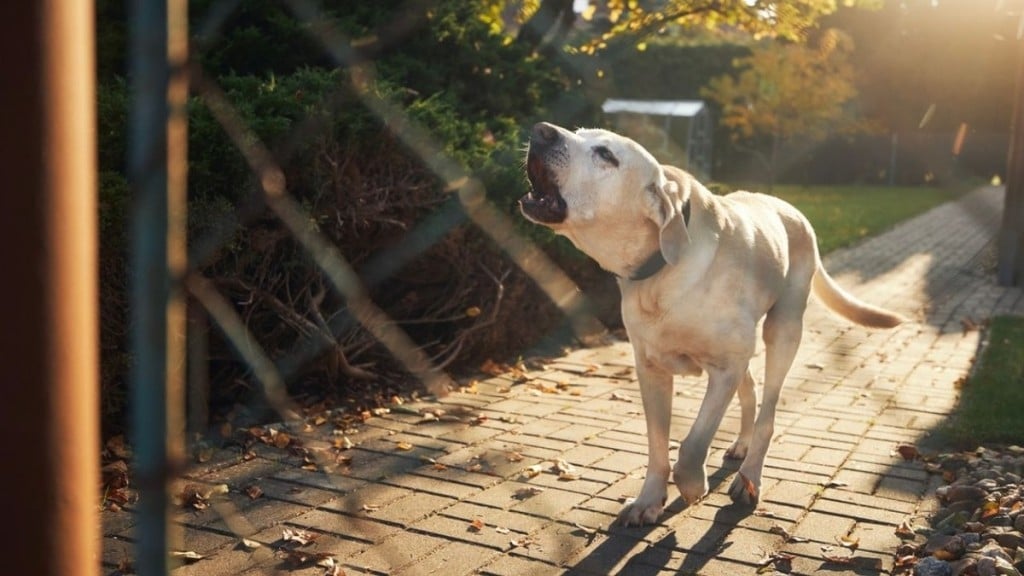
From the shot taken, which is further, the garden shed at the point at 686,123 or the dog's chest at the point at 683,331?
the garden shed at the point at 686,123

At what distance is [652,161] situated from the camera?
4.23 meters

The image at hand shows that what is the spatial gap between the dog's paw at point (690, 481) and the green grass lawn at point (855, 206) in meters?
11.9

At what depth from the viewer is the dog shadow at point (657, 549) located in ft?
13.0

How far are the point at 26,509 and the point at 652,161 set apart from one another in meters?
3.47

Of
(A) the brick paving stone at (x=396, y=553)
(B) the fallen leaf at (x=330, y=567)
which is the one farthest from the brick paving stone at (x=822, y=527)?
(B) the fallen leaf at (x=330, y=567)

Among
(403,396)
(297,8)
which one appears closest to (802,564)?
(403,396)

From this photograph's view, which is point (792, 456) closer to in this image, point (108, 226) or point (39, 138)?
point (108, 226)

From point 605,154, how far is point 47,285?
3.33m

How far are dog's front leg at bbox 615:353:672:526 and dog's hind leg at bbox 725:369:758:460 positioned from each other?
82 cm

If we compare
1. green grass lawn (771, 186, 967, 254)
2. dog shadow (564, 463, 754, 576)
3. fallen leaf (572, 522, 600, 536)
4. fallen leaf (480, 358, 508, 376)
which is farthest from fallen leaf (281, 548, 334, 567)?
green grass lawn (771, 186, 967, 254)

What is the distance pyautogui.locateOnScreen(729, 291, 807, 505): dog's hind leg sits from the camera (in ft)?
15.6

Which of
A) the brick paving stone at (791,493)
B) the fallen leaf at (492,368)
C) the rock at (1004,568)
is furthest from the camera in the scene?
the fallen leaf at (492,368)

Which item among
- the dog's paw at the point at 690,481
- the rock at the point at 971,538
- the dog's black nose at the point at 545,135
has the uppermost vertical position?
the dog's black nose at the point at 545,135

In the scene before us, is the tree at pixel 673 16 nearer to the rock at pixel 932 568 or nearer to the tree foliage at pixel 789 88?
the rock at pixel 932 568
